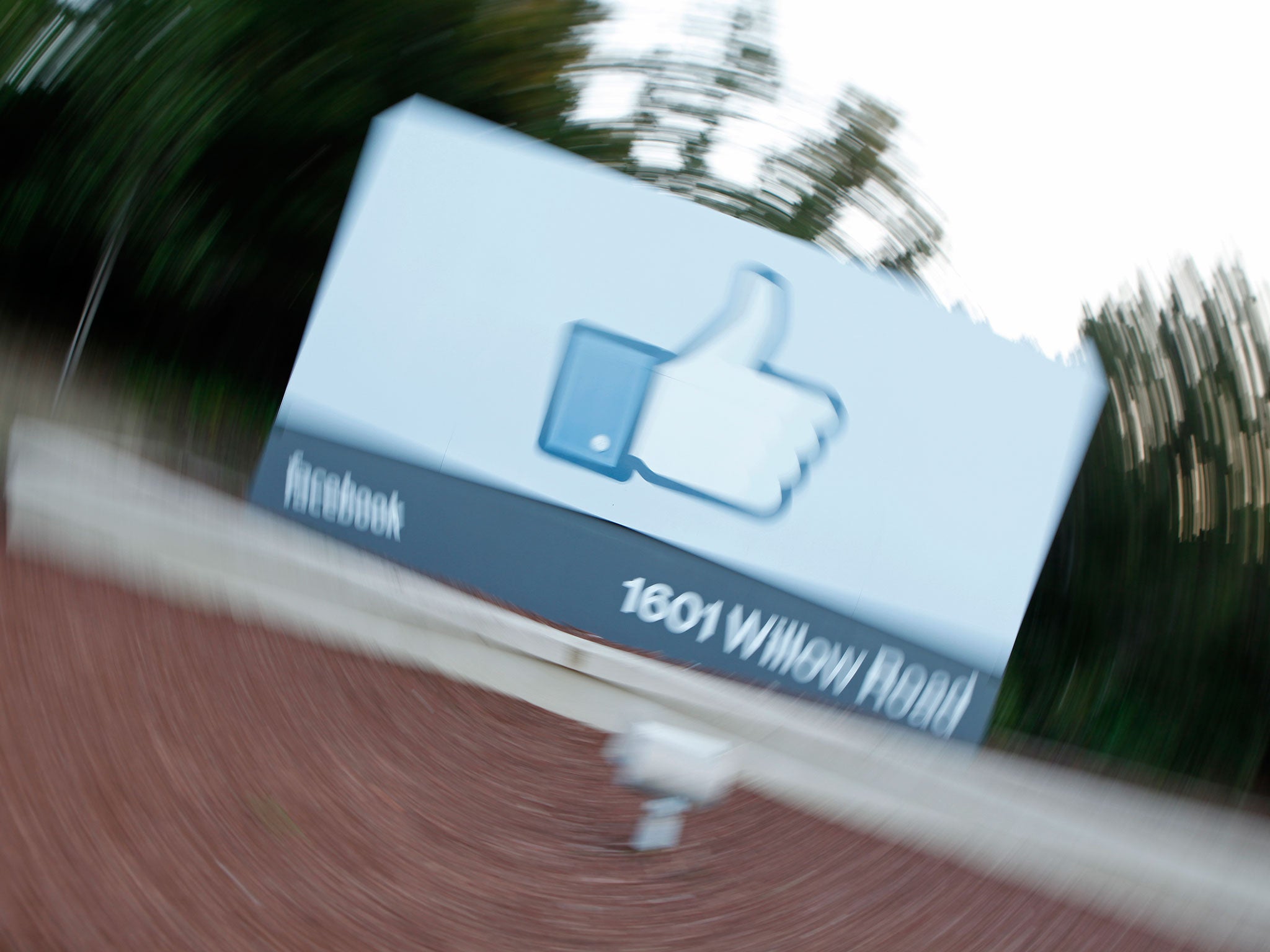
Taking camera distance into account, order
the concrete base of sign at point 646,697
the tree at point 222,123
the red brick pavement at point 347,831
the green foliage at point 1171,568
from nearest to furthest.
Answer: the red brick pavement at point 347,831 < the concrete base of sign at point 646,697 < the green foliage at point 1171,568 < the tree at point 222,123

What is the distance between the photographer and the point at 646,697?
362cm

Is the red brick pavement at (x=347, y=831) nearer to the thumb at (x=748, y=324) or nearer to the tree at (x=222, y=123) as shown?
the thumb at (x=748, y=324)

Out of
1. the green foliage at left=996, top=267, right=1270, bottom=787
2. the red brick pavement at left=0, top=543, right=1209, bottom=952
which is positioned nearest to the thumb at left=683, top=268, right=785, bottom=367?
the red brick pavement at left=0, top=543, right=1209, bottom=952

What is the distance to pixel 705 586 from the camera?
13.0ft

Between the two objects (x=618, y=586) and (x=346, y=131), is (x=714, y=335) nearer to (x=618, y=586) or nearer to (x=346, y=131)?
(x=618, y=586)

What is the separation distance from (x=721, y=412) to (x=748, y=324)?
0.41 meters

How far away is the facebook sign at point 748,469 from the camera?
13.0 feet

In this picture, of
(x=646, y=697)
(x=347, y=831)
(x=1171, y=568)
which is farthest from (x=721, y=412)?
(x=1171, y=568)

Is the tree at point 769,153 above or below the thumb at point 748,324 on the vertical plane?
above

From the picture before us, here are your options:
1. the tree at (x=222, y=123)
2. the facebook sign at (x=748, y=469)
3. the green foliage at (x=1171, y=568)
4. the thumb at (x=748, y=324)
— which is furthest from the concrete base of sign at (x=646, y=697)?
the tree at (x=222, y=123)

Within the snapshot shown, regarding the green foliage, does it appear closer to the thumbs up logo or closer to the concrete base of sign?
the concrete base of sign

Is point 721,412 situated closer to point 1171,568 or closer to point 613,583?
point 613,583

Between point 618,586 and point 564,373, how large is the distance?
992mm

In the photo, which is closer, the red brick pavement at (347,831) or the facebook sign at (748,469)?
the red brick pavement at (347,831)
